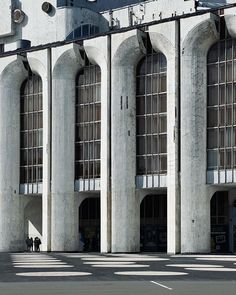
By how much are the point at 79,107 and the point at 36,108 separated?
17.7 ft

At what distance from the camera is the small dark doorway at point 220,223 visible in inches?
2450

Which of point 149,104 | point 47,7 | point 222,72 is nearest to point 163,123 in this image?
point 149,104

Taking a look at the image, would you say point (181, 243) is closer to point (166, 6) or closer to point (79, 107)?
point (79, 107)

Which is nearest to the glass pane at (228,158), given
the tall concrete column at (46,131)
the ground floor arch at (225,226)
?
the ground floor arch at (225,226)

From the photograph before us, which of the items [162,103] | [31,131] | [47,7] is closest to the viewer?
[162,103]

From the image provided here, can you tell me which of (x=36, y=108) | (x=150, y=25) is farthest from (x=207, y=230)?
(x=36, y=108)

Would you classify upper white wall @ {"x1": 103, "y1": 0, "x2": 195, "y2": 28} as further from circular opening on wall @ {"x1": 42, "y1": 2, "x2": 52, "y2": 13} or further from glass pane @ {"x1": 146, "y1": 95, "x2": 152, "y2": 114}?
glass pane @ {"x1": 146, "y1": 95, "x2": 152, "y2": 114}

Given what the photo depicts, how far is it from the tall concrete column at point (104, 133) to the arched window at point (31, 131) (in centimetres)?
828

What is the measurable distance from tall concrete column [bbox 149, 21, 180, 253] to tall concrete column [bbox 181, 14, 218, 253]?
579 mm

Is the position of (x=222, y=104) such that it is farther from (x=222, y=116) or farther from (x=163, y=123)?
(x=163, y=123)

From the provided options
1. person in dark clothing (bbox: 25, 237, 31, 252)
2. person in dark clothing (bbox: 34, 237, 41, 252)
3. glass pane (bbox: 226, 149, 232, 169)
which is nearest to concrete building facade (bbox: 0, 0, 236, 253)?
glass pane (bbox: 226, 149, 232, 169)

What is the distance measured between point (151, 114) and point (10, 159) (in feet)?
52.1

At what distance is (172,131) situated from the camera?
57.1 m

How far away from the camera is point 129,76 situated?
61.0 m
